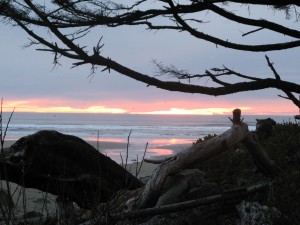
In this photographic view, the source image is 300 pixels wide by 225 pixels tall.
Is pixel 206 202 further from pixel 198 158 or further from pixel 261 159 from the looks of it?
pixel 261 159

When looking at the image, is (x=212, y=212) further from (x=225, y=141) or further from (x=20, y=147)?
(x=20, y=147)

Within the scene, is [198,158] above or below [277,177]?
above

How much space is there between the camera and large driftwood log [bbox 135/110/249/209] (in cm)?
635

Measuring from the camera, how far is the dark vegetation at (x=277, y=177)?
17.5 feet

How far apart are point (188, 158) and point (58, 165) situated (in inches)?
Answer: 99.2

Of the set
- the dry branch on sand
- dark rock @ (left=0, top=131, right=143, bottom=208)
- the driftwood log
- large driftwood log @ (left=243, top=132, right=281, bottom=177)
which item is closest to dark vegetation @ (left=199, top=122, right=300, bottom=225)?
large driftwood log @ (left=243, top=132, right=281, bottom=177)

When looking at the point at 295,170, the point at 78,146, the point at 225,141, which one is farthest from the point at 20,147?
the point at 295,170

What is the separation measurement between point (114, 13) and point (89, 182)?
3229mm

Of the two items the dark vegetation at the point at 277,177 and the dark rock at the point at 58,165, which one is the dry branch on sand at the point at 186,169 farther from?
the dark rock at the point at 58,165

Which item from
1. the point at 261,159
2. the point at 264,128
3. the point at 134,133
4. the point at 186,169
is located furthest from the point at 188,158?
the point at 134,133

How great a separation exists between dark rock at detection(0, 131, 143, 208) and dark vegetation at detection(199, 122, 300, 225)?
1.77 meters

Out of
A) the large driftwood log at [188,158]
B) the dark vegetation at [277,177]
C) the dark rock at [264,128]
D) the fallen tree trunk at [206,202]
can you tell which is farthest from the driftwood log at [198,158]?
the dark rock at [264,128]

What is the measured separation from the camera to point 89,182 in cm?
771

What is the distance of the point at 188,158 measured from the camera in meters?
6.56
